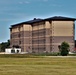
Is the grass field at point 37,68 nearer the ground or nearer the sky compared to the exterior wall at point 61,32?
nearer the ground

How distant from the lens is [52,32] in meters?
182

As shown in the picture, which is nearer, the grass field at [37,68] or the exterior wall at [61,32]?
the grass field at [37,68]

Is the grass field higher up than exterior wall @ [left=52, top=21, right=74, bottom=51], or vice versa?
exterior wall @ [left=52, top=21, right=74, bottom=51]

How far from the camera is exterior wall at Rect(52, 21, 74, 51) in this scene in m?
180

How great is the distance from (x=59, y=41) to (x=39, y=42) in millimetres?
21426

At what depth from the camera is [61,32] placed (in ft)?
591

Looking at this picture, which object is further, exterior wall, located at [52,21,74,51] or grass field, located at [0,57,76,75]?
exterior wall, located at [52,21,74,51]

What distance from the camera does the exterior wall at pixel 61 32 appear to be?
180 metres

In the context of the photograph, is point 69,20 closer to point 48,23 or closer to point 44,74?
point 48,23

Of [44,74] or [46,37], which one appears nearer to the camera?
[44,74]

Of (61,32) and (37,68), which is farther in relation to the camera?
Result: (61,32)

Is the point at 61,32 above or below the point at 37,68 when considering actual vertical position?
above

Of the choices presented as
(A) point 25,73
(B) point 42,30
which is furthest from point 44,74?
(B) point 42,30

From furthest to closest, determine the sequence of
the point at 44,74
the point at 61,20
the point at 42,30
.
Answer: the point at 42,30
the point at 61,20
the point at 44,74
